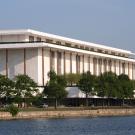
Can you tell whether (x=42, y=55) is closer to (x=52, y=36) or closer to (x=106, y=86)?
(x=52, y=36)

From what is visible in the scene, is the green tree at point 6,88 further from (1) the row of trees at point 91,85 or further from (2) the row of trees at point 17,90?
(1) the row of trees at point 91,85

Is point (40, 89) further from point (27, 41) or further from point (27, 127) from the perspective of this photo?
point (27, 127)

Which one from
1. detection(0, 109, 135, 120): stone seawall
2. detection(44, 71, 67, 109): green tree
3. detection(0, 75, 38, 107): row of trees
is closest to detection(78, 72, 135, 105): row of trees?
detection(44, 71, 67, 109): green tree

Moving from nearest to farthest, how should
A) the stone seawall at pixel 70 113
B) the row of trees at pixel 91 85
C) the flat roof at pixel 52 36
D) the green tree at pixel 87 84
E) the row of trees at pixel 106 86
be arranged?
the stone seawall at pixel 70 113 < the row of trees at pixel 91 85 < the green tree at pixel 87 84 < the row of trees at pixel 106 86 < the flat roof at pixel 52 36

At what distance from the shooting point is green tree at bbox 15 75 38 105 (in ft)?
325

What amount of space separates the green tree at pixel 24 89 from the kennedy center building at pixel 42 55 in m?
15.6

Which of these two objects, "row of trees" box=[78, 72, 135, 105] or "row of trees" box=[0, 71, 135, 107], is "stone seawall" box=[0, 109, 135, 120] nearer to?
"row of trees" box=[0, 71, 135, 107]

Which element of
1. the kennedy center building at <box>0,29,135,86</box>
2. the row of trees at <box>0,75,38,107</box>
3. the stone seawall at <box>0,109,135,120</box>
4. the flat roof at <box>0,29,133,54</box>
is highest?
the flat roof at <box>0,29,133,54</box>

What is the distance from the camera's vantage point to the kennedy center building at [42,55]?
121m

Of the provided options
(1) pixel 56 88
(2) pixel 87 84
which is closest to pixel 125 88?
(2) pixel 87 84

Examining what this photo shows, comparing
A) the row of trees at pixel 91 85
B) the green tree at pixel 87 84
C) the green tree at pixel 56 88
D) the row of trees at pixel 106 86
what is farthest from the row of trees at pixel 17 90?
the row of trees at pixel 106 86

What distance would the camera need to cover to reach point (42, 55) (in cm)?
12156

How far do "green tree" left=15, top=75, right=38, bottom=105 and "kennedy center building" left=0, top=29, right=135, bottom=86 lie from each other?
15.6 meters

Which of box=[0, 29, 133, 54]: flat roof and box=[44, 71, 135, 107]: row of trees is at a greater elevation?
box=[0, 29, 133, 54]: flat roof
